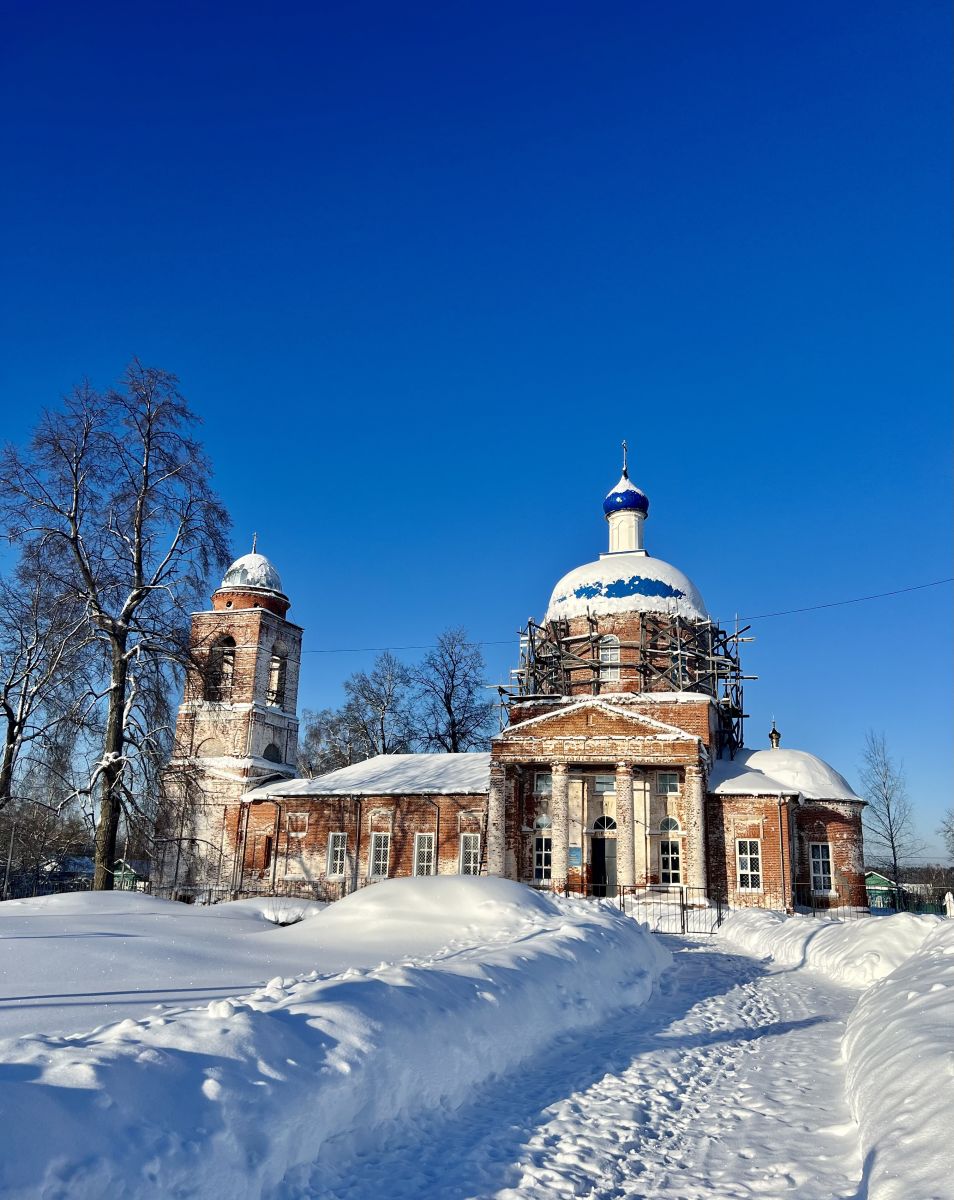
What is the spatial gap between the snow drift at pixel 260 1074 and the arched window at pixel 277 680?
27.2m

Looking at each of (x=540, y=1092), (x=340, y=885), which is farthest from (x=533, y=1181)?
(x=340, y=885)

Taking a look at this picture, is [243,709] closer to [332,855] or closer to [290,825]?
[290,825]

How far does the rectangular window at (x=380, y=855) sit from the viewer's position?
31.6 m

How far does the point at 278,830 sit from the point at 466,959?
25663mm

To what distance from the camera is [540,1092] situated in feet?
21.4

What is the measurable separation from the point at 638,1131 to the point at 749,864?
23670 millimetres

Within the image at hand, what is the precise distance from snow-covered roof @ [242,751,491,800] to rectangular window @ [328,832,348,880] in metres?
1.54

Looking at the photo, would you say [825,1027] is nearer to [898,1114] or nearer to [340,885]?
[898,1114]

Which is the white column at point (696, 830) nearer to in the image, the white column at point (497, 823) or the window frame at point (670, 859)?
the window frame at point (670, 859)

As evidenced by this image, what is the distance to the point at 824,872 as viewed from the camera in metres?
28.5

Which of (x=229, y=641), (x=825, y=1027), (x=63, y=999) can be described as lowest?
(x=825, y=1027)

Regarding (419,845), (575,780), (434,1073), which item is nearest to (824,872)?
(575,780)

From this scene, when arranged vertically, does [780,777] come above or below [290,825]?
above

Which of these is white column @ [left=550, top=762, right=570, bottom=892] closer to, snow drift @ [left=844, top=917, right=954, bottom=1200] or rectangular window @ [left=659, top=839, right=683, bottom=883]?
rectangular window @ [left=659, top=839, right=683, bottom=883]
